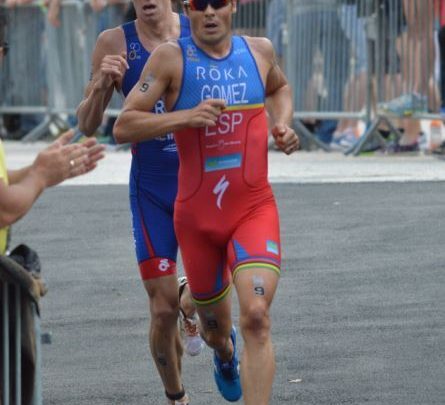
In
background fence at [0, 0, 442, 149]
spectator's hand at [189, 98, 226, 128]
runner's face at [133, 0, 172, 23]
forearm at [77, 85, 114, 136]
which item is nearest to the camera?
spectator's hand at [189, 98, 226, 128]

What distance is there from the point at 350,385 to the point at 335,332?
1361 mm

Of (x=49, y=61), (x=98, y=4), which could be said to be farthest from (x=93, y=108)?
(x=49, y=61)

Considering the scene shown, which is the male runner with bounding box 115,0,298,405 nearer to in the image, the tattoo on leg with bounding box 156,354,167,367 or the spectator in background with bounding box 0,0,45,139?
the tattoo on leg with bounding box 156,354,167,367

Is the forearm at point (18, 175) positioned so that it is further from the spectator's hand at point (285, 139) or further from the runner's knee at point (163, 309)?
the runner's knee at point (163, 309)

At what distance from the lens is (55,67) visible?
22578 mm

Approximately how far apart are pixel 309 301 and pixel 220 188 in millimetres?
3309

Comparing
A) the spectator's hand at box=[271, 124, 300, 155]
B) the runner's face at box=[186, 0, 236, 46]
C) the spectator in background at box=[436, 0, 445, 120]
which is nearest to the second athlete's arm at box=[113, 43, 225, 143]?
the runner's face at box=[186, 0, 236, 46]

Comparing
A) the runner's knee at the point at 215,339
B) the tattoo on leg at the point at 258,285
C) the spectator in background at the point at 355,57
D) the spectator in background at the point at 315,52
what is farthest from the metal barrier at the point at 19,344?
the spectator in background at the point at 315,52

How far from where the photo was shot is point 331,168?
17297mm

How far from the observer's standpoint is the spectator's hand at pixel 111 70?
26.4 ft

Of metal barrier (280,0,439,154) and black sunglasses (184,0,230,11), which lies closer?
black sunglasses (184,0,230,11)

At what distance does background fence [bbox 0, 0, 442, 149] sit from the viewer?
17844mm

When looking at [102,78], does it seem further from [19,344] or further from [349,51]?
[349,51]

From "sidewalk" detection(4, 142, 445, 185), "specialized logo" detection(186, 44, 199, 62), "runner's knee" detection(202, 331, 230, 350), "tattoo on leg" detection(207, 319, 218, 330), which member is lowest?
"sidewalk" detection(4, 142, 445, 185)
